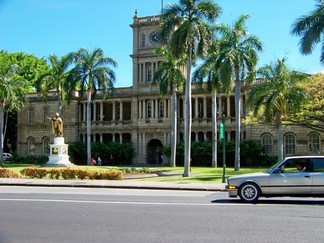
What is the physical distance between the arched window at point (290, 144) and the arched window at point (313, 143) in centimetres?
167

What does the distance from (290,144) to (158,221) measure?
4047 cm

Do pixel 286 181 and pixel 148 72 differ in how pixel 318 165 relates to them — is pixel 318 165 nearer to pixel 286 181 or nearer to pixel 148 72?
pixel 286 181

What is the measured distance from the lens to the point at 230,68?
34625 millimetres

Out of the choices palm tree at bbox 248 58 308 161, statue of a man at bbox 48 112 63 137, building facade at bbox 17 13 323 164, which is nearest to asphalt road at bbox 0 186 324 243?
palm tree at bbox 248 58 308 161

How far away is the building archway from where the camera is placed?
5568 cm

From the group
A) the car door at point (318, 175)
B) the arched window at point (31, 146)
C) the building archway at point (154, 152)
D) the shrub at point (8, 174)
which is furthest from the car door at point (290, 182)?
the arched window at point (31, 146)

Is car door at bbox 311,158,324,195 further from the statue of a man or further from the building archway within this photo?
the building archway

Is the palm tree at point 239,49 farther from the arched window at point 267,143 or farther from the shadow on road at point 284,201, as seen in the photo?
the shadow on road at point 284,201

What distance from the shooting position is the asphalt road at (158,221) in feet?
29.7

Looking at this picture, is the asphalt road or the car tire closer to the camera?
the asphalt road

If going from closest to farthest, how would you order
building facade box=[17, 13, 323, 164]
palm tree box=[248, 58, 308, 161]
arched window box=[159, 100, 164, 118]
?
palm tree box=[248, 58, 308, 161]
building facade box=[17, 13, 323, 164]
arched window box=[159, 100, 164, 118]

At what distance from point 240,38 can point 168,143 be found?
20337 millimetres

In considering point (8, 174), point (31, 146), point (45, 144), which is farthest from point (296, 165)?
point (31, 146)

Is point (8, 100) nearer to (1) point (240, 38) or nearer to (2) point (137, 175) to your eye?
(2) point (137, 175)
